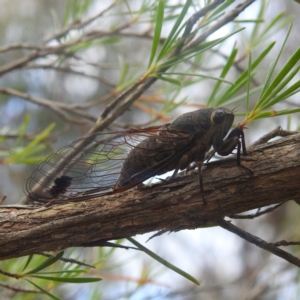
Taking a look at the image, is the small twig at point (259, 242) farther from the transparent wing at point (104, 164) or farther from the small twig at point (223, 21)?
the small twig at point (223, 21)

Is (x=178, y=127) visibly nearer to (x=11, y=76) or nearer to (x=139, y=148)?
(x=139, y=148)

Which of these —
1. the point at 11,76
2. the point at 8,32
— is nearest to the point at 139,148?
the point at 11,76

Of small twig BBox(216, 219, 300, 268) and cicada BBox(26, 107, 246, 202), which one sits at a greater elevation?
cicada BBox(26, 107, 246, 202)

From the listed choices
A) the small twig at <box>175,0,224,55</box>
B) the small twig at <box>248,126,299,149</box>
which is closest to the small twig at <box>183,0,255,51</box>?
the small twig at <box>175,0,224,55</box>

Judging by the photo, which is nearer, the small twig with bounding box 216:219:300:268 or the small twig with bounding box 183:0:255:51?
the small twig with bounding box 216:219:300:268

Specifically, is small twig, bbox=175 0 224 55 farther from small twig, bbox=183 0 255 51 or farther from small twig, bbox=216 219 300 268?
small twig, bbox=216 219 300 268

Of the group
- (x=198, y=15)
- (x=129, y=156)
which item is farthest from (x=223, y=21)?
(x=129, y=156)

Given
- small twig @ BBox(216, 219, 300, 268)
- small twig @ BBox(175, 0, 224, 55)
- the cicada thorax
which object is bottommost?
small twig @ BBox(216, 219, 300, 268)

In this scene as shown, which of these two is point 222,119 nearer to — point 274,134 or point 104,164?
point 274,134
